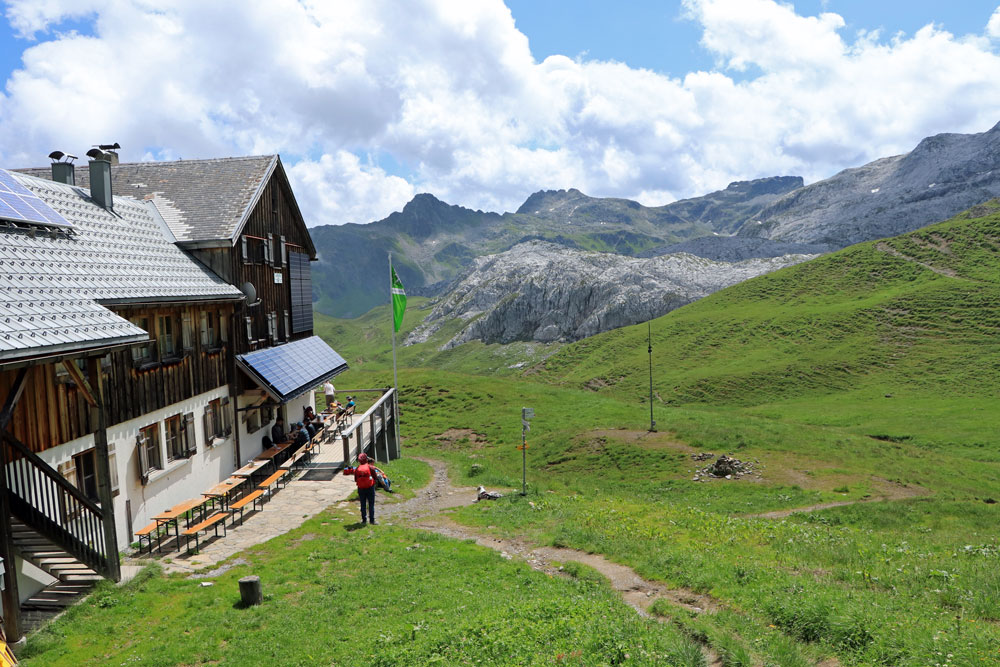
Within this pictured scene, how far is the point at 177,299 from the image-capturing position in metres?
18.6

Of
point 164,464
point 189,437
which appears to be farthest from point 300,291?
point 164,464

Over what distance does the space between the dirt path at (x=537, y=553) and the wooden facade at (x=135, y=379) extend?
817 cm

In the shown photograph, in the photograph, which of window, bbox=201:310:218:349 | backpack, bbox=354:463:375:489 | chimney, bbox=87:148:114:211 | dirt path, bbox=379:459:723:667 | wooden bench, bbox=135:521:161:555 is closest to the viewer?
dirt path, bbox=379:459:723:667

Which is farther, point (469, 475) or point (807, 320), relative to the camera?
point (807, 320)

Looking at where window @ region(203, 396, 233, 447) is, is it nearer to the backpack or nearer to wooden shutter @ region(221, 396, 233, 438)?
wooden shutter @ region(221, 396, 233, 438)

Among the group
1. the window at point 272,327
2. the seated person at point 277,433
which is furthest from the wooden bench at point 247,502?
the window at point 272,327

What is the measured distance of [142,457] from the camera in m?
17.3

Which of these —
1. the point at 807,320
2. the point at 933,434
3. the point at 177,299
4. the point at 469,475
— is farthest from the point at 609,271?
the point at 177,299

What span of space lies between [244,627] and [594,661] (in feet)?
21.0

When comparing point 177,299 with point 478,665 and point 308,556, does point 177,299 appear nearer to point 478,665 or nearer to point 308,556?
point 308,556

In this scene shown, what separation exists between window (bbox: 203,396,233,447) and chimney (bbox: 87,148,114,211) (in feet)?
25.9

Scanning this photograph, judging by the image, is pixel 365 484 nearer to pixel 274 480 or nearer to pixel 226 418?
pixel 274 480

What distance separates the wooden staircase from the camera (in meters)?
11.4

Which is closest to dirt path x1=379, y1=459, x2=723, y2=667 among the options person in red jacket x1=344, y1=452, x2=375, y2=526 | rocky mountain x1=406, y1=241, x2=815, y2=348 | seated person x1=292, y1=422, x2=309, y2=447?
person in red jacket x1=344, y1=452, x2=375, y2=526
